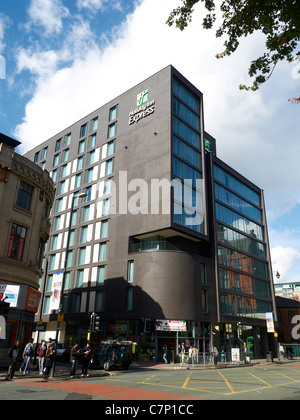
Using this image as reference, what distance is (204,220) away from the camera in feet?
153

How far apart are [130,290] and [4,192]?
2341cm

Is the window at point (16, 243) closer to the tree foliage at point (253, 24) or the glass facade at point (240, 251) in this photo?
the tree foliage at point (253, 24)

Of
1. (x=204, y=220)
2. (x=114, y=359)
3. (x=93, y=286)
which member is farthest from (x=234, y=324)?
(x=114, y=359)

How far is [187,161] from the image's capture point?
46594 millimetres

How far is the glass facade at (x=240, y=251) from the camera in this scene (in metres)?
49.9

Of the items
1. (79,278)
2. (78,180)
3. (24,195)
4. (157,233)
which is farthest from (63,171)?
(24,195)

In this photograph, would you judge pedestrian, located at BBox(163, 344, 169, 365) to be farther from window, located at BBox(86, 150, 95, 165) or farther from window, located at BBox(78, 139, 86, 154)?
window, located at BBox(78, 139, 86, 154)

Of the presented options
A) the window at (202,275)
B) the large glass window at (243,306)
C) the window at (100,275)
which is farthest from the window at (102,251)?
the large glass window at (243,306)

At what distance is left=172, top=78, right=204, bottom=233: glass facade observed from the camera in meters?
43.4

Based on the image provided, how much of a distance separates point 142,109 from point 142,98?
2030 mm

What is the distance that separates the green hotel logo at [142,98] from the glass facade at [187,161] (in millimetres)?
4422

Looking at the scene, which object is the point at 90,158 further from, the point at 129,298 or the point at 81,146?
the point at 129,298

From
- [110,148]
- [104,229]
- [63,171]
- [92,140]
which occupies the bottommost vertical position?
[104,229]
